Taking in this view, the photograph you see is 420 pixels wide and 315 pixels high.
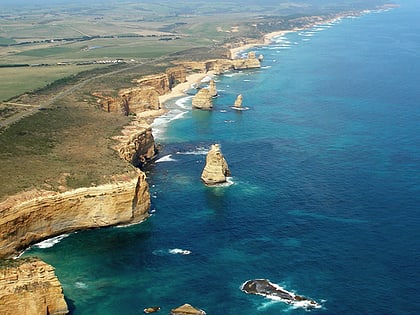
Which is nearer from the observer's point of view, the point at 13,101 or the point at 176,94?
the point at 13,101

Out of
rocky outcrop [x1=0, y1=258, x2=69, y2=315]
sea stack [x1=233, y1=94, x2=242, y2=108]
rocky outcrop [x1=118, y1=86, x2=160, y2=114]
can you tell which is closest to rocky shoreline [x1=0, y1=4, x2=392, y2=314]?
rocky outcrop [x1=0, y1=258, x2=69, y2=315]

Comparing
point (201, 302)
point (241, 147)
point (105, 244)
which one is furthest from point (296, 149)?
point (201, 302)

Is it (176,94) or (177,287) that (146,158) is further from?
(176,94)

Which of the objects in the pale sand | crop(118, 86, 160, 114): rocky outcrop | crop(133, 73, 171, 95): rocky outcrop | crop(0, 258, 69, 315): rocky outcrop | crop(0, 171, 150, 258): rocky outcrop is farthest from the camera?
the pale sand

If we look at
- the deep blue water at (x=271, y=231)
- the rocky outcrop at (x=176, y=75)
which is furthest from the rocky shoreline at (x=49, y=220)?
the rocky outcrop at (x=176, y=75)

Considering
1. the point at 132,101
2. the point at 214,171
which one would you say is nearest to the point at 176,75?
the point at 132,101

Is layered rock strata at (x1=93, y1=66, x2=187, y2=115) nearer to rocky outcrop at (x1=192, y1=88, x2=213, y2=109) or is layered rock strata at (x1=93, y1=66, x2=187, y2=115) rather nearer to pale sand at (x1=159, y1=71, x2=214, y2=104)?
pale sand at (x1=159, y1=71, x2=214, y2=104)

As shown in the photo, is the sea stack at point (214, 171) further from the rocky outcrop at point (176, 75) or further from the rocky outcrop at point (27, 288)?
the rocky outcrop at point (176, 75)
